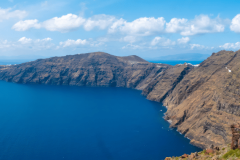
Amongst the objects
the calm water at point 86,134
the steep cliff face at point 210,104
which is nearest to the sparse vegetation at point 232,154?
the calm water at point 86,134

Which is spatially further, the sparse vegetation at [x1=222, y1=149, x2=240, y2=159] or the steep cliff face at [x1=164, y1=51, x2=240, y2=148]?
the steep cliff face at [x1=164, y1=51, x2=240, y2=148]

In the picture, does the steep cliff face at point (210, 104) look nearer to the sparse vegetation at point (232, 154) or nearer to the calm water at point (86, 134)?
the calm water at point (86, 134)

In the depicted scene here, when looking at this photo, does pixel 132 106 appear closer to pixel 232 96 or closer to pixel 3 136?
pixel 232 96

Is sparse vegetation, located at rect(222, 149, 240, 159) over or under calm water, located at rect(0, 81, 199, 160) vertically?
over

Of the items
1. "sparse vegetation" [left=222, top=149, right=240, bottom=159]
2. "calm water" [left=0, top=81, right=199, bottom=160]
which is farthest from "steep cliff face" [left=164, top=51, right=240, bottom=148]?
"sparse vegetation" [left=222, top=149, right=240, bottom=159]

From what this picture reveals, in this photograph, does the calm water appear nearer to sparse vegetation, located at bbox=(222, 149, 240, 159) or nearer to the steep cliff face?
the steep cliff face

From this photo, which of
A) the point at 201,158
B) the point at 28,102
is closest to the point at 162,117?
the point at 201,158

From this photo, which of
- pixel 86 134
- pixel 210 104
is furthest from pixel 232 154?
pixel 86 134
